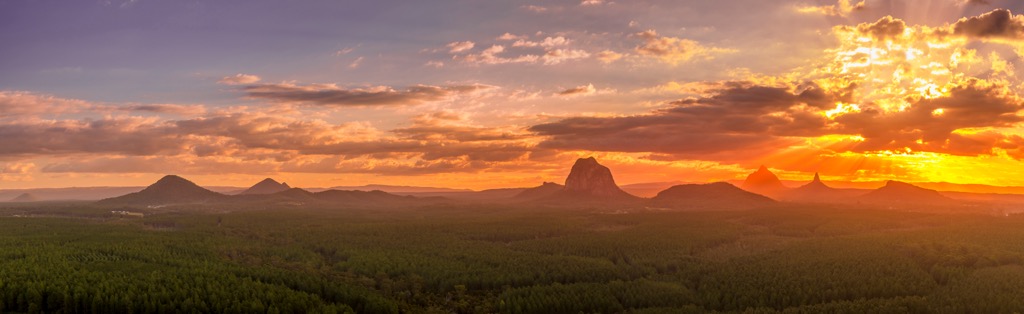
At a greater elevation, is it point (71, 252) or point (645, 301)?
point (71, 252)

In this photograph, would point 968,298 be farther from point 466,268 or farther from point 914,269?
point 466,268

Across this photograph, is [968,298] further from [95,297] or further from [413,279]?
[95,297]

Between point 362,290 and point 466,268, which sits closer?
point 362,290

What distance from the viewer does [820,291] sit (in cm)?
16800

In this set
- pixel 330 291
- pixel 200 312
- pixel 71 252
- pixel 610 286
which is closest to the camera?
pixel 200 312

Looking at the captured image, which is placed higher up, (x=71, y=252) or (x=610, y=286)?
(x=71, y=252)

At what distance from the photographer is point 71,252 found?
195875 millimetres

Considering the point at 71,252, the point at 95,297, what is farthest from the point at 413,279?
the point at 71,252

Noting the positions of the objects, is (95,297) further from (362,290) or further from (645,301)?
(645,301)

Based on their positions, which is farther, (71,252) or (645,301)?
(71,252)

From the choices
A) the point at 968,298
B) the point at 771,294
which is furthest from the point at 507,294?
the point at 968,298

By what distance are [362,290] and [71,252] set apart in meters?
104

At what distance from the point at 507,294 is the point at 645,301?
35.6 m

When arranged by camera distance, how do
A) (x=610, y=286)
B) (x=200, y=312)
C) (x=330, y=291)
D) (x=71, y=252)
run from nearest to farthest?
(x=200, y=312)
(x=330, y=291)
(x=610, y=286)
(x=71, y=252)
